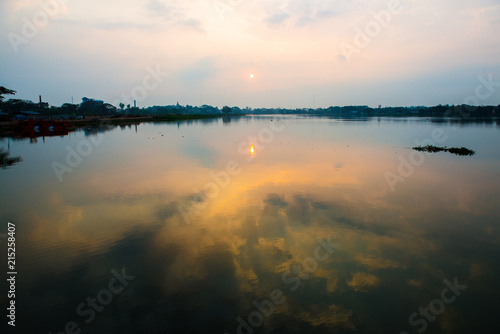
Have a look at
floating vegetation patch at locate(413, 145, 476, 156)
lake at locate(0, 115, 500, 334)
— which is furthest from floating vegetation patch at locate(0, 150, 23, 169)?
floating vegetation patch at locate(413, 145, 476, 156)

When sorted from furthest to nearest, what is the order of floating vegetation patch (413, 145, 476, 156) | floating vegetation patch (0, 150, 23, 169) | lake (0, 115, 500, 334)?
floating vegetation patch (413, 145, 476, 156) → floating vegetation patch (0, 150, 23, 169) → lake (0, 115, 500, 334)

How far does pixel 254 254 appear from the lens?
30.2ft

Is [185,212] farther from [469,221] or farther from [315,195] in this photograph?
[469,221]

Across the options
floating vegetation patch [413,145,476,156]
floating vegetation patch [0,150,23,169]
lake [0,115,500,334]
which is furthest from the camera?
floating vegetation patch [413,145,476,156]

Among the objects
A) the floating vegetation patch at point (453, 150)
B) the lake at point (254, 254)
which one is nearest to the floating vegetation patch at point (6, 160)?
the lake at point (254, 254)

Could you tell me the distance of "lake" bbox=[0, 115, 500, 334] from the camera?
6.57 meters

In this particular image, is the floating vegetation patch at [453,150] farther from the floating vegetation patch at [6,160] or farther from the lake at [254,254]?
the floating vegetation patch at [6,160]

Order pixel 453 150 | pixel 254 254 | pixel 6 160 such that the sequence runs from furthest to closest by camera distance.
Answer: pixel 453 150, pixel 6 160, pixel 254 254

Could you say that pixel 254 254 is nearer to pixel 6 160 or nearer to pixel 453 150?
pixel 6 160

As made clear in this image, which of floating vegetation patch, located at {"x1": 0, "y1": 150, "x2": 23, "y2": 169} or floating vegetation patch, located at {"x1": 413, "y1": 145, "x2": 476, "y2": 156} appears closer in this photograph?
floating vegetation patch, located at {"x1": 0, "y1": 150, "x2": 23, "y2": 169}

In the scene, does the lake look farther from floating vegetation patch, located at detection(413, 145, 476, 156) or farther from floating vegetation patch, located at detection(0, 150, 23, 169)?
floating vegetation patch, located at detection(413, 145, 476, 156)

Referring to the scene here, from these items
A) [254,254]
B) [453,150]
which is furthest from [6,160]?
[453,150]

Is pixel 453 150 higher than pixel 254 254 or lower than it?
higher

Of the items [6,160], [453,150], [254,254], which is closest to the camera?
[254,254]
